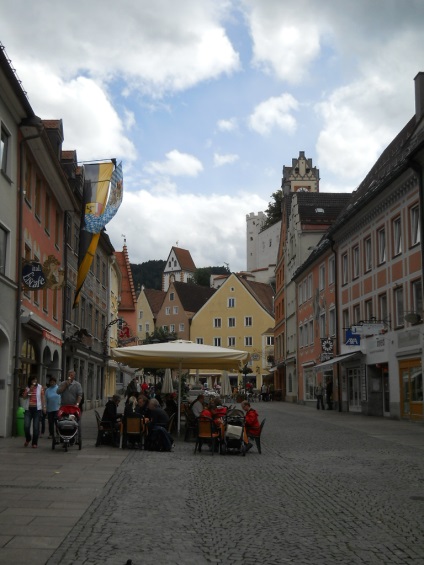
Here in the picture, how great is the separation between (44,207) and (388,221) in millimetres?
13925

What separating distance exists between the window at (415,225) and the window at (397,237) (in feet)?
5.72

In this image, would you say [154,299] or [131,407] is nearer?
[131,407]

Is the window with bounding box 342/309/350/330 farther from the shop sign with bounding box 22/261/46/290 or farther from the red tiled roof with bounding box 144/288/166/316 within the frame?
the red tiled roof with bounding box 144/288/166/316

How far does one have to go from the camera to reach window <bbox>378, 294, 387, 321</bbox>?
107ft

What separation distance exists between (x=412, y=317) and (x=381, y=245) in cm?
667

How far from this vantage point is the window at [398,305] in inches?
1198

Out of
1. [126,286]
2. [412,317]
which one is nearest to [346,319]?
[412,317]

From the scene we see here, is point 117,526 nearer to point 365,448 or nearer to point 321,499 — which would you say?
point 321,499

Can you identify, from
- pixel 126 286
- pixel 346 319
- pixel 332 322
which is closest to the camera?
pixel 346 319

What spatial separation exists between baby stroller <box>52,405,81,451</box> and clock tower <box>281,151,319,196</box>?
84.8 metres

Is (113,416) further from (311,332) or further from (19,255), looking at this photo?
(311,332)

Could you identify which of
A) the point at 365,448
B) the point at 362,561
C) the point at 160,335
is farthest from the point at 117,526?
the point at 160,335

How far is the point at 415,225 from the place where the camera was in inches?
1119

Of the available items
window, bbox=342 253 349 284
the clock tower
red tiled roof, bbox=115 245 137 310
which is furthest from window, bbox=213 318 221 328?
window, bbox=342 253 349 284
